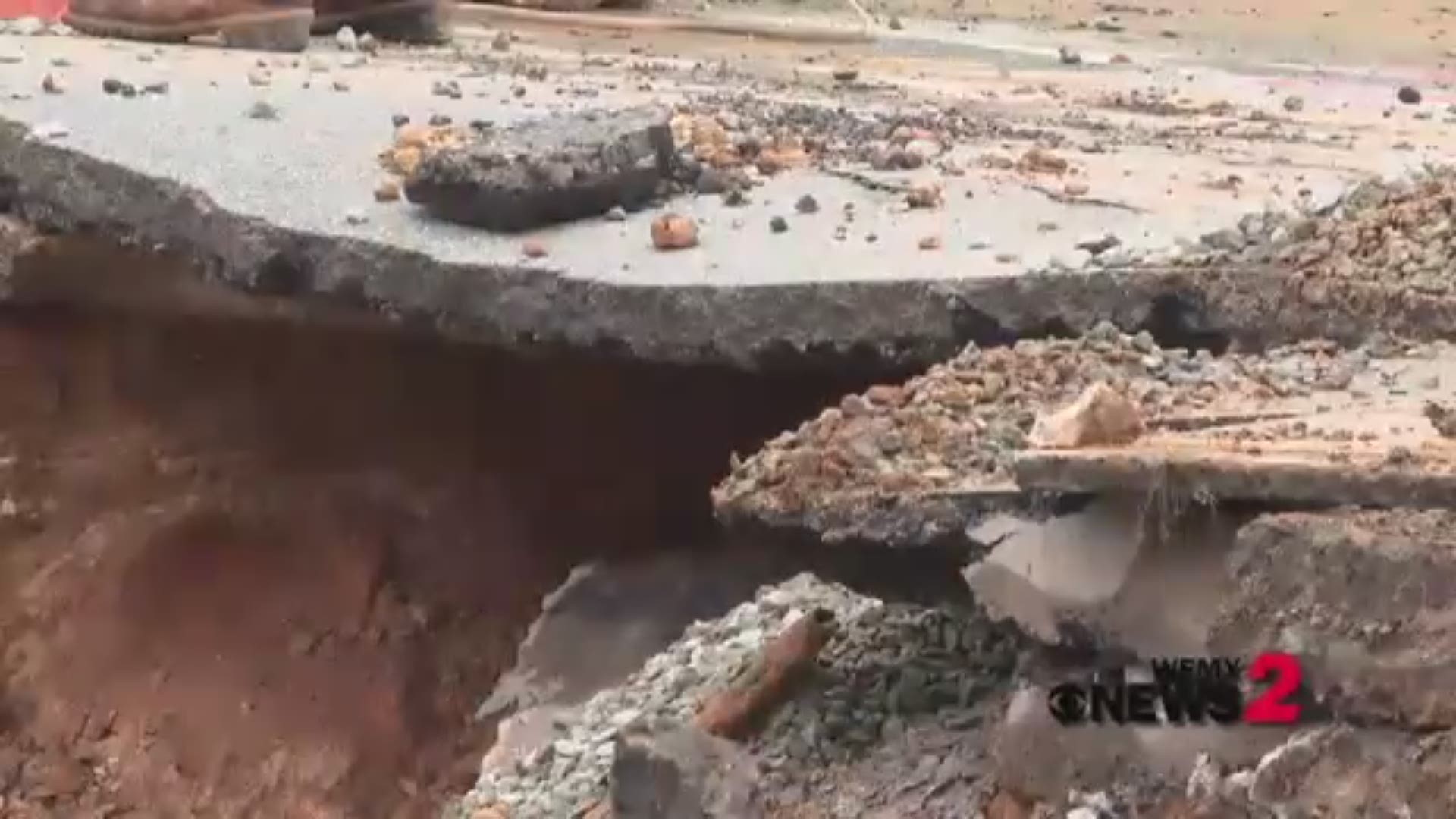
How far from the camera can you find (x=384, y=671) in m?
2.40

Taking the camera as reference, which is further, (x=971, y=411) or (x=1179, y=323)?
(x=1179, y=323)

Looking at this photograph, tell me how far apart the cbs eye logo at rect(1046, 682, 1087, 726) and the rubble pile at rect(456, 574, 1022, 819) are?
87mm

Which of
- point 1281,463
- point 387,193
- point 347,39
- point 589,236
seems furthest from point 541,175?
point 347,39

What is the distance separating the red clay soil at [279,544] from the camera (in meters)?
2.29

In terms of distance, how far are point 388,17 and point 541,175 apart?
1.72 m

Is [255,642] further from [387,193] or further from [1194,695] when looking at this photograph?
[1194,695]

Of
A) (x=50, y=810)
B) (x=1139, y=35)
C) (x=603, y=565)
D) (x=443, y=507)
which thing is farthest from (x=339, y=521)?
(x=1139, y=35)

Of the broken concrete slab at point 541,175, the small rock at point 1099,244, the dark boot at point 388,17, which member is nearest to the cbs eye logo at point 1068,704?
the small rock at point 1099,244

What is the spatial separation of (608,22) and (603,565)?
6.56 ft

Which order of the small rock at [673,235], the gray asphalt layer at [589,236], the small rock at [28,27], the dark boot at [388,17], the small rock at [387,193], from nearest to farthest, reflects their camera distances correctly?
the gray asphalt layer at [589,236] < the small rock at [673,235] < the small rock at [387,193] < the small rock at [28,27] < the dark boot at [388,17]

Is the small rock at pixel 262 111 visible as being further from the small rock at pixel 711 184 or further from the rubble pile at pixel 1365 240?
the rubble pile at pixel 1365 240

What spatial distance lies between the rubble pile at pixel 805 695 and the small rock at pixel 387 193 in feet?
1.77

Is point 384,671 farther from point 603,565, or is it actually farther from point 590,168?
point 590,168

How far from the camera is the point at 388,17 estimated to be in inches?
141
